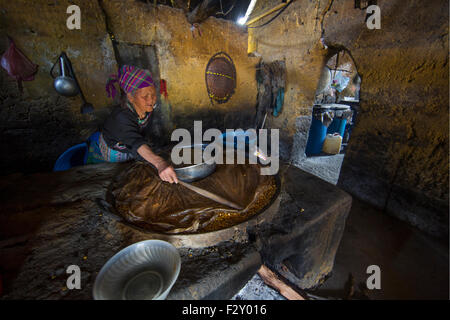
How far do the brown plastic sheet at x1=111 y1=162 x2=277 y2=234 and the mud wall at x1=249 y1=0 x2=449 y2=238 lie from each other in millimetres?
2325

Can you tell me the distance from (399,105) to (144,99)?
3.61 m

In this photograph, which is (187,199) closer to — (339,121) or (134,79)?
(134,79)

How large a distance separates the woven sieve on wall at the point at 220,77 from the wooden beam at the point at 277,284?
4.79 meters

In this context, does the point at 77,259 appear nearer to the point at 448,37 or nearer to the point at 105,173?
the point at 105,173

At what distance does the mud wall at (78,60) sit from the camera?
301 centimetres

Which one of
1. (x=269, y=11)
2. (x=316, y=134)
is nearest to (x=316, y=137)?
(x=316, y=134)

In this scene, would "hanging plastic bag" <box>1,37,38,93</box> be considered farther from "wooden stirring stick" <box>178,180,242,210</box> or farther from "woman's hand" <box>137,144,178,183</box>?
"wooden stirring stick" <box>178,180,242,210</box>

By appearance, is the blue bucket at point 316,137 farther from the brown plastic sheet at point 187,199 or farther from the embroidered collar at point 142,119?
the embroidered collar at point 142,119

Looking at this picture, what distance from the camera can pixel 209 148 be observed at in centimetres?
229

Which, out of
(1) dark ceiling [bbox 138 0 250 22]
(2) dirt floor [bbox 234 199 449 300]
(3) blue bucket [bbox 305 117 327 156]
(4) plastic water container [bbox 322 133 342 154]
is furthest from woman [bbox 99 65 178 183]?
(4) plastic water container [bbox 322 133 342 154]

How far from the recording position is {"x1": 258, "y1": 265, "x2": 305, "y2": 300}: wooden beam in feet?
4.24

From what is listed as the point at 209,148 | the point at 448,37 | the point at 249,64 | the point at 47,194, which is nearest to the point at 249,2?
the point at 249,64

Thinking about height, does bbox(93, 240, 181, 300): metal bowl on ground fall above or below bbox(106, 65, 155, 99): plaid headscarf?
below

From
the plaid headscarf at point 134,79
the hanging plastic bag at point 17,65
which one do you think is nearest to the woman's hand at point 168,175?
the plaid headscarf at point 134,79
